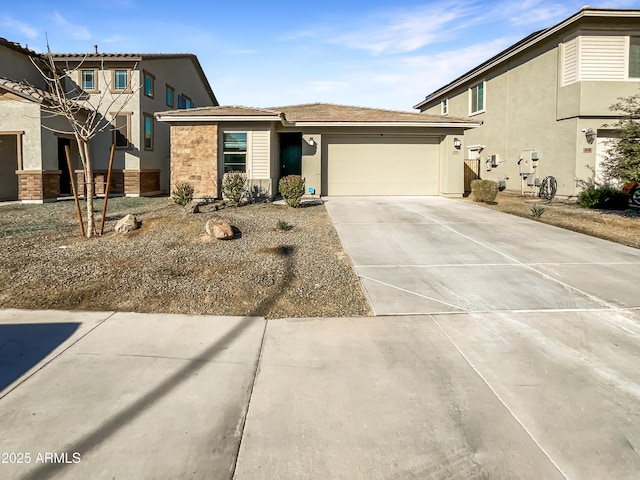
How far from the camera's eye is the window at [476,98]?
2265cm

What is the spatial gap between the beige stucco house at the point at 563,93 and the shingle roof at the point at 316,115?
2494mm

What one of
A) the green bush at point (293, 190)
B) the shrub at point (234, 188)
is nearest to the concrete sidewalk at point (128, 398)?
the green bush at point (293, 190)

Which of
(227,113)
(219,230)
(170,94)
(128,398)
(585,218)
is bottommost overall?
(128,398)

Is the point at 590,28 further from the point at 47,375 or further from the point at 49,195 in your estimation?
the point at 49,195

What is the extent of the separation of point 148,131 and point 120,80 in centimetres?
248

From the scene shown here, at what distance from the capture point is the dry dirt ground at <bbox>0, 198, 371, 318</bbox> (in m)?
5.86

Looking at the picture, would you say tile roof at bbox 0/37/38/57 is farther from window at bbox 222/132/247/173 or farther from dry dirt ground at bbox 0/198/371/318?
dry dirt ground at bbox 0/198/371/318

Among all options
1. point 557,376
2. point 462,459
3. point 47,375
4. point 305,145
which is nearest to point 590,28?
point 305,145

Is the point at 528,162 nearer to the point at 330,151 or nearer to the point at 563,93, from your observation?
the point at 563,93

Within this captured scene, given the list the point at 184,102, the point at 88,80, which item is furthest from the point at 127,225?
the point at 184,102

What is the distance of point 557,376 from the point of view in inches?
Answer: 153

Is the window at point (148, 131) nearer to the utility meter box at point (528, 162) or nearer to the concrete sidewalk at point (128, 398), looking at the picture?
the utility meter box at point (528, 162)

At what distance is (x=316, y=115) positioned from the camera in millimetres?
17969

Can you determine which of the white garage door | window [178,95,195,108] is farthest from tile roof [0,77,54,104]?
the white garage door
